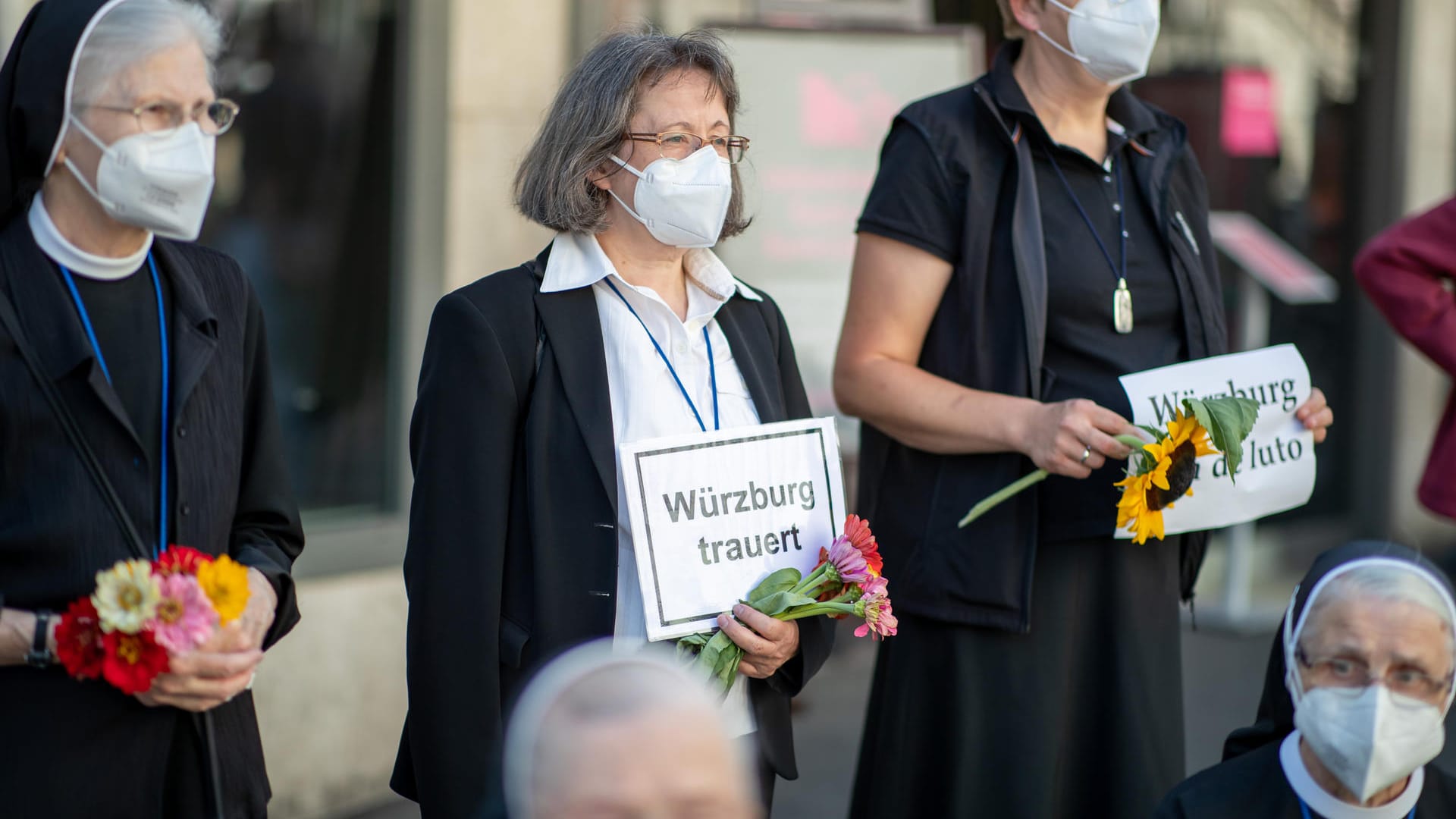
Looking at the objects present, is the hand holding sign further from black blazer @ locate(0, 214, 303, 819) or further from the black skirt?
black blazer @ locate(0, 214, 303, 819)

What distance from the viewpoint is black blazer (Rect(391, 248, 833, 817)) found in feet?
8.31

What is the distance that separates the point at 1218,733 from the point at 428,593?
14.9 feet

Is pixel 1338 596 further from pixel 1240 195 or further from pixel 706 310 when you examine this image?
pixel 1240 195

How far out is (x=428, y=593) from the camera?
255cm

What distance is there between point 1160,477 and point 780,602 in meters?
0.81

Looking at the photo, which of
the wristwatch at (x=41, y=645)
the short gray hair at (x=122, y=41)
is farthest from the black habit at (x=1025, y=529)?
the wristwatch at (x=41, y=645)

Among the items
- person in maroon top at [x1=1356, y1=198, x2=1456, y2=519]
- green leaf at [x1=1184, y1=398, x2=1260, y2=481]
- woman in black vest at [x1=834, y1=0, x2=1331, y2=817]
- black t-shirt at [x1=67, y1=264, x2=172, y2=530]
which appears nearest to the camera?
black t-shirt at [x1=67, y1=264, x2=172, y2=530]

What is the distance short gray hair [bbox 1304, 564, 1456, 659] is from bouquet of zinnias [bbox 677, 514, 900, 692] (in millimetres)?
719

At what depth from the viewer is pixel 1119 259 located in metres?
3.27

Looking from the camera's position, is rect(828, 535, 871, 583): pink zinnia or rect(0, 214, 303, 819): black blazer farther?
rect(828, 535, 871, 583): pink zinnia

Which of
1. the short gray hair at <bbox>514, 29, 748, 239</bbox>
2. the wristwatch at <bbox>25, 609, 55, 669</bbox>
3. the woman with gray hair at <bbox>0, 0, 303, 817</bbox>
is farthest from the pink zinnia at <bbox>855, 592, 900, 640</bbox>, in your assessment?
the wristwatch at <bbox>25, 609, 55, 669</bbox>

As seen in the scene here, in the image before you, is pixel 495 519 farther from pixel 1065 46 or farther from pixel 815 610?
pixel 1065 46

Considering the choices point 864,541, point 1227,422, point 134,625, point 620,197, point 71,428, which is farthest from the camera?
point 1227,422

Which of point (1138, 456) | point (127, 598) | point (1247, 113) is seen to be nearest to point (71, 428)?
point (127, 598)
